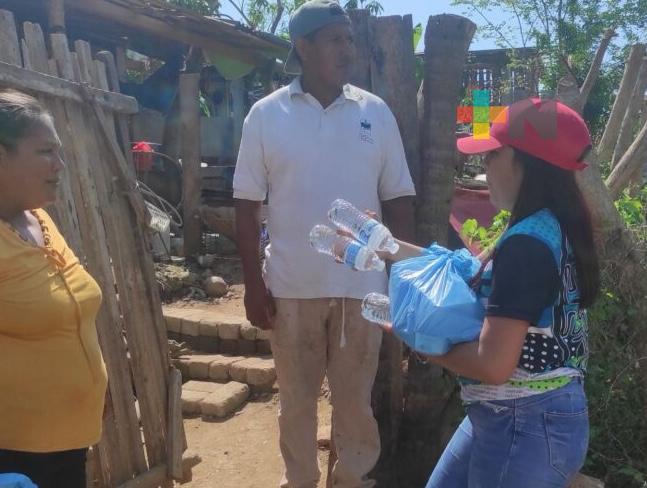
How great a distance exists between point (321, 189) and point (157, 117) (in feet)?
29.6

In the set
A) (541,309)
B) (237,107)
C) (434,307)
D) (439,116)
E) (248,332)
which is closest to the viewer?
(541,309)

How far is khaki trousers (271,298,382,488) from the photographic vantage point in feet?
Result: 9.89

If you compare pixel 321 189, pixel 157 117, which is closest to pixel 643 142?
pixel 321 189

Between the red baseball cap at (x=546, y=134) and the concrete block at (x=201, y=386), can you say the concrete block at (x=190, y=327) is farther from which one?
the red baseball cap at (x=546, y=134)

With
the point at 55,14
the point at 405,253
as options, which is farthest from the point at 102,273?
the point at 55,14

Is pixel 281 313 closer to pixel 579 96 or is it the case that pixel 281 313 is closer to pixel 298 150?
pixel 298 150

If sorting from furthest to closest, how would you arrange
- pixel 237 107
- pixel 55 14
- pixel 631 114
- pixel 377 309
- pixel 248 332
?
1. pixel 237 107
2. pixel 55 14
3. pixel 248 332
4. pixel 631 114
5. pixel 377 309

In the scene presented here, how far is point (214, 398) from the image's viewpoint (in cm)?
496

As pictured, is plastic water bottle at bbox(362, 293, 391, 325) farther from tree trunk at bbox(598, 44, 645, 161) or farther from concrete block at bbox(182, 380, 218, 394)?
tree trunk at bbox(598, 44, 645, 161)

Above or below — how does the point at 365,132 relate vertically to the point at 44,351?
above

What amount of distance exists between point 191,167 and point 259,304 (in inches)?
235

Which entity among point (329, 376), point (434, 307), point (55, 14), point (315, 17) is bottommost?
point (329, 376)

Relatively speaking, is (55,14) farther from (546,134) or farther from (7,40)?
(546,134)

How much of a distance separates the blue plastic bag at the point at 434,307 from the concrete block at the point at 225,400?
10.7ft
